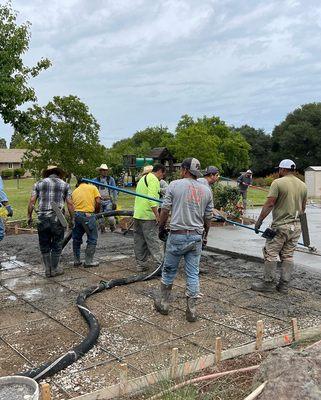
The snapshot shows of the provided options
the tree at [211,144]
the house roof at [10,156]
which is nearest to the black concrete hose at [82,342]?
the tree at [211,144]

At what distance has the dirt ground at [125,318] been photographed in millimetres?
3809

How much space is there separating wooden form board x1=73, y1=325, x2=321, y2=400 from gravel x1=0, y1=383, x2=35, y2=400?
305 mm

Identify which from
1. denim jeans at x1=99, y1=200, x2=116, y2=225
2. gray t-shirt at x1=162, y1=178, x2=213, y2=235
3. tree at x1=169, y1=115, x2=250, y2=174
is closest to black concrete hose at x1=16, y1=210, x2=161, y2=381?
gray t-shirt at x1=162, y1=178, x2=213, y2=235

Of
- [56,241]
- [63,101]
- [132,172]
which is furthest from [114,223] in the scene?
[132,172]

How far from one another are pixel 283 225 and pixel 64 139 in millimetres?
13371

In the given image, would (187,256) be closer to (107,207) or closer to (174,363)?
(174,363)

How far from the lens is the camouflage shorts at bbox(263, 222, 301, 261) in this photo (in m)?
5.79

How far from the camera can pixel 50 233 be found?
6.53 metres

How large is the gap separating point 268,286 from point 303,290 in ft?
1.57

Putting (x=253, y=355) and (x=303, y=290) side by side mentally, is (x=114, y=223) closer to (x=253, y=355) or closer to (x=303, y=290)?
(x=303, y=290)

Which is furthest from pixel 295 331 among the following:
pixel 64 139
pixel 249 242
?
pixel 64 139

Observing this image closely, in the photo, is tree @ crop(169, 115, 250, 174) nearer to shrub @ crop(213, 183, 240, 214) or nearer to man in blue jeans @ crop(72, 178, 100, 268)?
shrub @ crop(213, 183, 240, 214)

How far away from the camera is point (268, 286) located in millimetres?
5828

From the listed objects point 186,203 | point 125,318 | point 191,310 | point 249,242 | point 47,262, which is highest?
point 186,203
